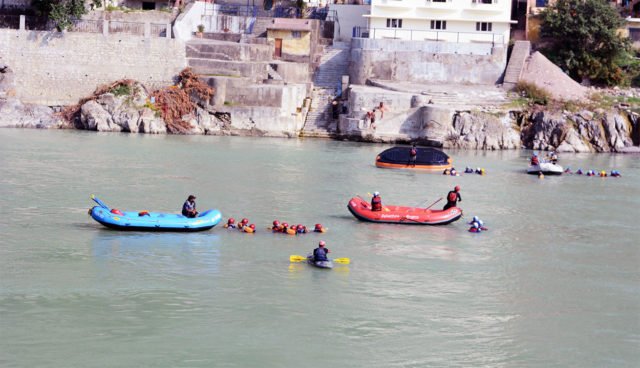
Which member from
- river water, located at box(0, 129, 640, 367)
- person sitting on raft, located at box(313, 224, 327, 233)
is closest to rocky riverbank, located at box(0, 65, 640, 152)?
river water, located at box(0, 129, 640, 367)

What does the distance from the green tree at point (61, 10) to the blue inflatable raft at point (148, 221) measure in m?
30.2

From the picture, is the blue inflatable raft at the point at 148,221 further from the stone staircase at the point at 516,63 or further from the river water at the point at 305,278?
the stone staircase at the point at 516,63

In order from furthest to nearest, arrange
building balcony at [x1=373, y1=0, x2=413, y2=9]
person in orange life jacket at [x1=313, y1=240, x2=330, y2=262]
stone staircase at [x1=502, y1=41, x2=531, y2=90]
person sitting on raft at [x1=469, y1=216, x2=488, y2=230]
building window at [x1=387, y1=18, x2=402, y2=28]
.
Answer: building window at [x1=387, y1=18, x2=402, y2=28] < building balcony at [x1=373, y1=0, x2=413, y2=9] < stone staircase at [x1=502, y1=41, x2=531, y2=90] < person sitting on raft at [x1=469, y1=216, x2=488, y2=230] < person in orange life jacket at [x1=313, y1=240, x2=330, y2=262]

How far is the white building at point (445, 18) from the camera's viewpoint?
58.8m

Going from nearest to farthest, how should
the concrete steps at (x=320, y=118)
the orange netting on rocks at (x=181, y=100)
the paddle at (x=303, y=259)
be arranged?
the paddle at (x=303, y=259)
the orange netting on rocks at (x=181, y=100)
the concrete steps at (x=320, y=118)

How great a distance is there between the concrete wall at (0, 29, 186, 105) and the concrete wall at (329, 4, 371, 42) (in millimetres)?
11636

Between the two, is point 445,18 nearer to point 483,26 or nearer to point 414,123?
point 483,26

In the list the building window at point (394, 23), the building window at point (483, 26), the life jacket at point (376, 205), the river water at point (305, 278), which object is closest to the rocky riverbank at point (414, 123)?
the building window at point (483, 26)

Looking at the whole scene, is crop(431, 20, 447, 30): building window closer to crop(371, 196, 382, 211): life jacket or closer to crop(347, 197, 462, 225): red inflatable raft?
crop(347, 197, 462, 225): red inflatable raft

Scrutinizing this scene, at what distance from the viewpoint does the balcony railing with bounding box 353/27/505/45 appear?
193ft

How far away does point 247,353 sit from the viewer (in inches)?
698

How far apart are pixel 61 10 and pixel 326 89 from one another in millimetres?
A: 15688

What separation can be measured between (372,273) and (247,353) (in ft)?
20.7

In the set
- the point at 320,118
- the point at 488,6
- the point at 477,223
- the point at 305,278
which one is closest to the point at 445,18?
the point at 488,6
